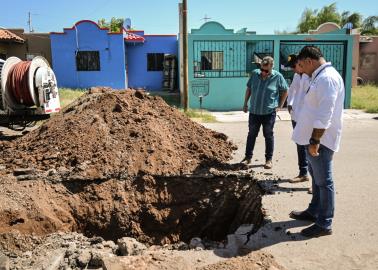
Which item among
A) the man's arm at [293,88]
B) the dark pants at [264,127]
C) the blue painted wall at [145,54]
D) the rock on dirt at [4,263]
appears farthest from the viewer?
the blue painted wall at [145,54]

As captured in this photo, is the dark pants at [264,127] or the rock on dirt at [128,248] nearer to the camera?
the rock on dirt at [128,248]

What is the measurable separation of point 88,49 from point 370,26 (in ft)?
85.2

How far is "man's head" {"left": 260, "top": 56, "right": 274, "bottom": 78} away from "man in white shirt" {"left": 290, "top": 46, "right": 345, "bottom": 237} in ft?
6.88

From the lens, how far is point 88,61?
2319 cm

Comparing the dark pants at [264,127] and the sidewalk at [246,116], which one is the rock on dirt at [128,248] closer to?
the dark pants at [264,127]

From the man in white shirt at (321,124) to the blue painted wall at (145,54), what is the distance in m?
21.1

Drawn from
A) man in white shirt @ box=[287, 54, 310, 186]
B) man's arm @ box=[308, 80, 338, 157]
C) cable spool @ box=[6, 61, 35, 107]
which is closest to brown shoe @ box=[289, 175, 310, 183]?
man in white shirt @ box=[287, 54, 310, 186]

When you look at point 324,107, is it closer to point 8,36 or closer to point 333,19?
point 8,36

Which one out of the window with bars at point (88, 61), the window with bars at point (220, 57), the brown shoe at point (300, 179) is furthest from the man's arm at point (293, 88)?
the window with bars at point (88, 61)

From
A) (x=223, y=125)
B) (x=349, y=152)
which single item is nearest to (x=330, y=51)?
(x=223, y=125)

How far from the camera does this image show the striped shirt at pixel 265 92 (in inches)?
261

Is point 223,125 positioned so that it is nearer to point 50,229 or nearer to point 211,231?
point 211,231

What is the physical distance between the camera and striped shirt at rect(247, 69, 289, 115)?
6.62m

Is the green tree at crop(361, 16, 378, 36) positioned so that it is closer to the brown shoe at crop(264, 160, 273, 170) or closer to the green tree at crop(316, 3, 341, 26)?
the green tree at crop(316, 3, 341, 26)
